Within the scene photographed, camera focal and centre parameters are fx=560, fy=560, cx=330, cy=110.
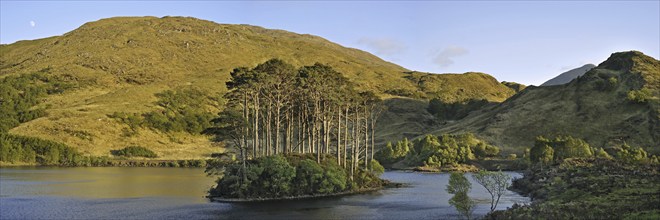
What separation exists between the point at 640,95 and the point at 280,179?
157577 millimetres

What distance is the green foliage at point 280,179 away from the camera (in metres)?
81.4

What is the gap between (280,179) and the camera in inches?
3214

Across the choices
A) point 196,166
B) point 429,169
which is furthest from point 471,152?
point 196,166

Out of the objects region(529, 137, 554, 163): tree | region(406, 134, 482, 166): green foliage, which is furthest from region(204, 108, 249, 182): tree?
region(406, 134, 482, 166): green foliage

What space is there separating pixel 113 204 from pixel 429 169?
375 feet

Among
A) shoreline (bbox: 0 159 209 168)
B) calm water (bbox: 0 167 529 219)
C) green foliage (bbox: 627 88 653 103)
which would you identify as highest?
green foliage (bbox: 627 88 653 103)

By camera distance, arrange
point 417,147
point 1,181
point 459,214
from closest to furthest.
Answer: point 459,214 < point 1,181 < point 417,147

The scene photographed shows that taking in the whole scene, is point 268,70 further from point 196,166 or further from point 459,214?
point 196,166

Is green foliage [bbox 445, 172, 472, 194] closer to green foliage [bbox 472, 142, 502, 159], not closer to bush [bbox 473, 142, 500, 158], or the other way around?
green foliage [bbox 472, 142, 502, 159]

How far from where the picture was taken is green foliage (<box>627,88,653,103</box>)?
190 m

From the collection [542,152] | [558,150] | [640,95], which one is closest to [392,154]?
[542,152]

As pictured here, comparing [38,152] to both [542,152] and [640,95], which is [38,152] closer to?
[542,152]

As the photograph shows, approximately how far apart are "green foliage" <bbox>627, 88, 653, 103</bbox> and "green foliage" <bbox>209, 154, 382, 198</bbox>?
144 metres

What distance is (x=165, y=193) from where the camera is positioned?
91.4m
